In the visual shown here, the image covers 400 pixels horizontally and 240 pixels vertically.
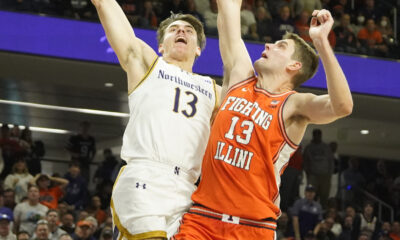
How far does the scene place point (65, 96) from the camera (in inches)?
787

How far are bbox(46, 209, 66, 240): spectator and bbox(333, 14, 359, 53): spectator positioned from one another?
777cm

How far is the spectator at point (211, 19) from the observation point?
16.0 meters

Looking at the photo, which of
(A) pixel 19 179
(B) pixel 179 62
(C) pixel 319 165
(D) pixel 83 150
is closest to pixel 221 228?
(B) pixel 179 62

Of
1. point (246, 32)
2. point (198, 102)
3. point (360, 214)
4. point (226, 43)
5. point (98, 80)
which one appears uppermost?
point (226, 43)

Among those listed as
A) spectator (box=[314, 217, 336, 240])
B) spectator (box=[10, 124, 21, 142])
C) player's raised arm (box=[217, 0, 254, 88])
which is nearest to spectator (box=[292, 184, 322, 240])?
spectator (box=[314, 217, 336, 240])

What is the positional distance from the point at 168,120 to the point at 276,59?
0.91m

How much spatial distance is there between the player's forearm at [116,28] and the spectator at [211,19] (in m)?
10.2

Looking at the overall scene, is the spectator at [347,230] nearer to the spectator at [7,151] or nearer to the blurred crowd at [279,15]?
the blurred crowd at [279,15]

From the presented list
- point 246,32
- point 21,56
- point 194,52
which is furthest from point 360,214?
point 194,52

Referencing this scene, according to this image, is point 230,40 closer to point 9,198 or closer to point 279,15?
point 9,198

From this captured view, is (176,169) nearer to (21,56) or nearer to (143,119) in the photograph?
(143,119)

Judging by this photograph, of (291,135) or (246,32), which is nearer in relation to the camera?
(291,135)

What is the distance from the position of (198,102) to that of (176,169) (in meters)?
0.57

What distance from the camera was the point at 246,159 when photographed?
210 inches
